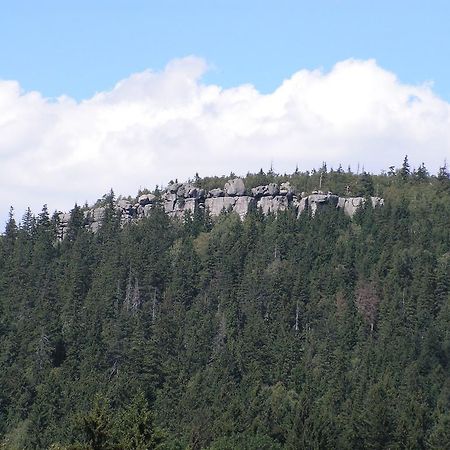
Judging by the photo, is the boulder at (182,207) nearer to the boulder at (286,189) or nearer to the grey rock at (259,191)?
the grey rock at (259,191)

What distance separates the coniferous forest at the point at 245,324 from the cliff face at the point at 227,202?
3714 mm

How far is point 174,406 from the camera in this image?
112875mm

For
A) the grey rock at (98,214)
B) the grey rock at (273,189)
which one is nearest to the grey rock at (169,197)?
the grey rock at (98,214)

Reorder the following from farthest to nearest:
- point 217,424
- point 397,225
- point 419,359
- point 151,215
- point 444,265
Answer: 1. point 151,215
2. point 397,225
3. point 444,265
4. point 419,359
5. point 217,424

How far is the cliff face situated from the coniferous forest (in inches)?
146

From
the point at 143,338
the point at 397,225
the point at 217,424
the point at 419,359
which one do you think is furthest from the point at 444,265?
the point at 217,424

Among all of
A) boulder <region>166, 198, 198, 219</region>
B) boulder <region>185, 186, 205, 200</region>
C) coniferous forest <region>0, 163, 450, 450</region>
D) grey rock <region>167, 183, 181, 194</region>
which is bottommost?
coniferous forest <region>0, 163, 450, 450</region>

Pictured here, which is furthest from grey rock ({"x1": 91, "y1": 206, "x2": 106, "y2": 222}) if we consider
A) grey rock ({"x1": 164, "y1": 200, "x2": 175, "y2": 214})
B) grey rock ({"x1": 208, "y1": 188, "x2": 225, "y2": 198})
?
grey rock ({"x1": 208, "y1": 188, "x2": 225, "y2": 198})

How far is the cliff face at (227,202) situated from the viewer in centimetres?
17062

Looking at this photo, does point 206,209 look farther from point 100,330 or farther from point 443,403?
point 443,403

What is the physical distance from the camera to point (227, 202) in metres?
185

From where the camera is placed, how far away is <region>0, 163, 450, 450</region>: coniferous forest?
102562 mm

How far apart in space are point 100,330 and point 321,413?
43.2 metres

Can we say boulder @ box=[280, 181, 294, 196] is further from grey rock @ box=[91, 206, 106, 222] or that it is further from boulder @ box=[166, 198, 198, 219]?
grey rock @ box=[91, 206, 106, 222]
